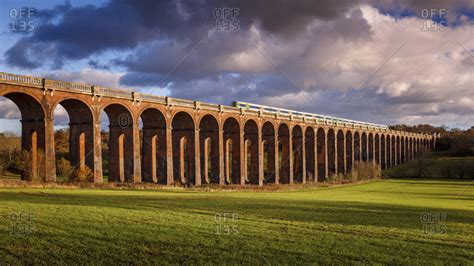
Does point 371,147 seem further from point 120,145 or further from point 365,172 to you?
point 120,145

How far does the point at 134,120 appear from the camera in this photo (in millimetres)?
37219

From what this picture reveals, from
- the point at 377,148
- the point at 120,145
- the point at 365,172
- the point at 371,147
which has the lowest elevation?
the point at 365,172

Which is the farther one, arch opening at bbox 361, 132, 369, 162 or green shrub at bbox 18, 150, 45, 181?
arch opening at bbox 361, 132, 369, 162

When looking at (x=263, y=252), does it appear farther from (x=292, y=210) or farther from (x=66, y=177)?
(x=66, y=177)

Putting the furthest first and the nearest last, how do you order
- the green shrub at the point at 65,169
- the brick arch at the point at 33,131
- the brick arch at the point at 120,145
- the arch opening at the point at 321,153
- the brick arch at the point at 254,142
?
1. the arch opening at the point at 321,153
2. the brick arch at the point at 254,142
3. the brick arch at the point at 120,145
4. the green shrub at the point at 65,169
5. the brick arch at the point at 33,131

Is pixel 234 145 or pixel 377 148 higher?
pixel 234 145

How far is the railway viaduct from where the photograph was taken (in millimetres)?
29984

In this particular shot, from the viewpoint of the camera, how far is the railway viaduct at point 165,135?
2998 centimetres

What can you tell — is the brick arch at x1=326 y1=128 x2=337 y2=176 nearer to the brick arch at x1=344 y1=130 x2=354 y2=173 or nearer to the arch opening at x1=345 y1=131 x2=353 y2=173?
the brick arch at x1=344 y1=130 x2=354 y2=173

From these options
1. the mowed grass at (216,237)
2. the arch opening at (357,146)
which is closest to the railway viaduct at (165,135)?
the arch opening at (357,146)

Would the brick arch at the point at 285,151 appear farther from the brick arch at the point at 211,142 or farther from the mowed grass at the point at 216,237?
the mowed grass at the point at 216,237

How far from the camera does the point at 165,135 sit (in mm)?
40719

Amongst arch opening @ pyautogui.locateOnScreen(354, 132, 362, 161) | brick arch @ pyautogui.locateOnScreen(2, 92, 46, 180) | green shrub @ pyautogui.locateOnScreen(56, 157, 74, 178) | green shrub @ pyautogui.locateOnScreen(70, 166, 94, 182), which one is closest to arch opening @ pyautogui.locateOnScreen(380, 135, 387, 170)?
arch opening @ pyautogui.locateOnScreen(354, 132, 362, 161)

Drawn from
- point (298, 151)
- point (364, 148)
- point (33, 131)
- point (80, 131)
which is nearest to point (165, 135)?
point (80, 131)
